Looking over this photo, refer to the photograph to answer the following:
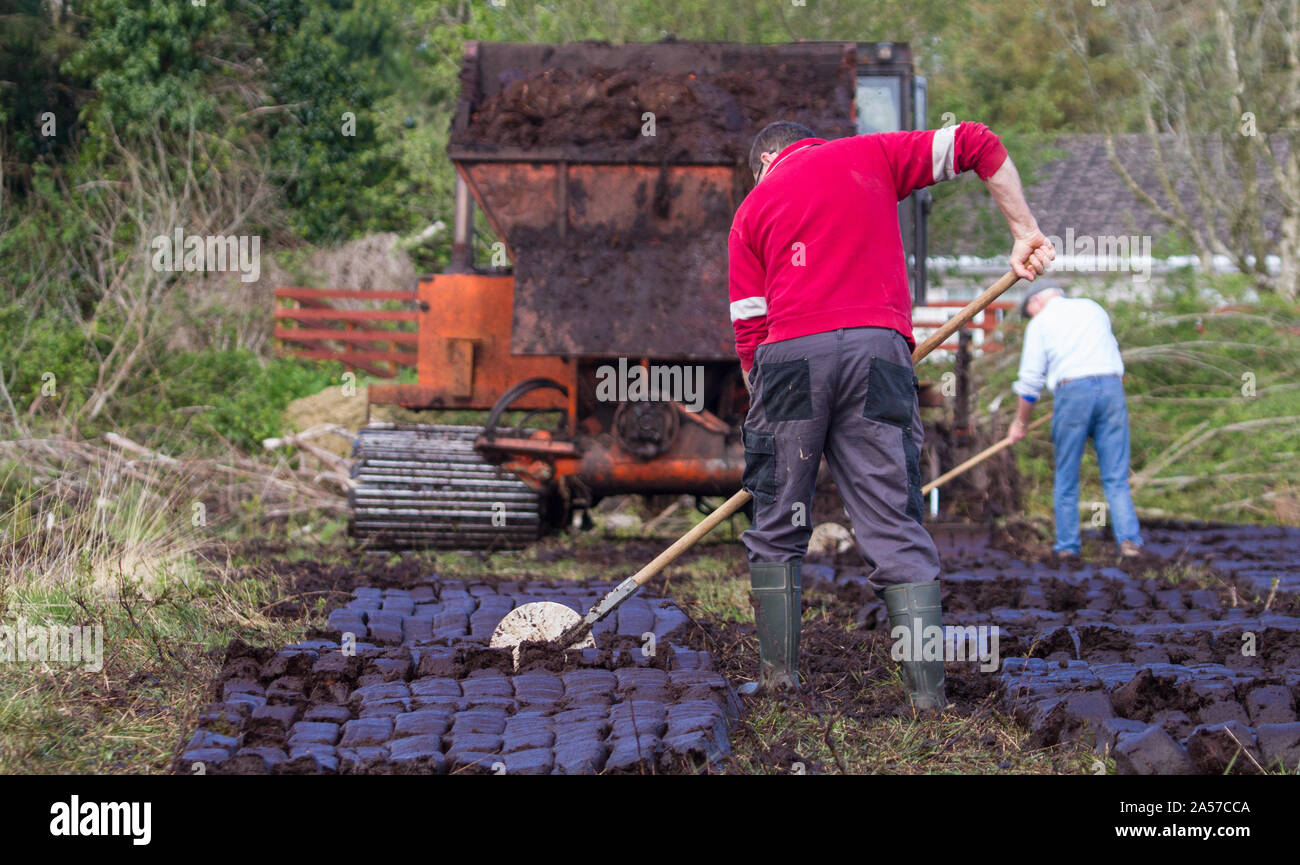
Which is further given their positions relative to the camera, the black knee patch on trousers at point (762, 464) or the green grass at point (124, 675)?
the black knee patch on trousers at point (762, 464)

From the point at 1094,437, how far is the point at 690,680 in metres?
5.19

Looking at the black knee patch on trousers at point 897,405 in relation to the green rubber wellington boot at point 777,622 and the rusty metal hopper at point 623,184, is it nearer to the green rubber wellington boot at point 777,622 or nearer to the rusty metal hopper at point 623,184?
the green rubber wellington boot at point 777,622

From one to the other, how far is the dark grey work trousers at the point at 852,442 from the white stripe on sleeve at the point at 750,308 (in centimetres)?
21

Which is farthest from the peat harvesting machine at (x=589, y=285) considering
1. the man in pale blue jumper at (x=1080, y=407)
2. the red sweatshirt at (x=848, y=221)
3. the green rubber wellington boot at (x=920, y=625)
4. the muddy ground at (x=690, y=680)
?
the green rubber wellington boot at (x=920, y=625)

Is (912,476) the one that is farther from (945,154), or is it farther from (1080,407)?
(1080,407)

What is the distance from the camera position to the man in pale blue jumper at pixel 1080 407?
325 inches

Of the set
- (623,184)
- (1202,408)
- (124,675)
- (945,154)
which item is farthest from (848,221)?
(1202,408)

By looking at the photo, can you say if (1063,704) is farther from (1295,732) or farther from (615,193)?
(615,193)

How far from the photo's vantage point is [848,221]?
13.9 ft

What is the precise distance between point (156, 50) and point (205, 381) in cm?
633

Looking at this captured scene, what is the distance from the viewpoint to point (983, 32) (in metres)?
27.5

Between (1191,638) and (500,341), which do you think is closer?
(1191,638)

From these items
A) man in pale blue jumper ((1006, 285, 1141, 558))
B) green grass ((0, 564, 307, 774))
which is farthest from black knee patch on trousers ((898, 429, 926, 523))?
man in pale blue jumper ((1006, 285, 1141, 558))
